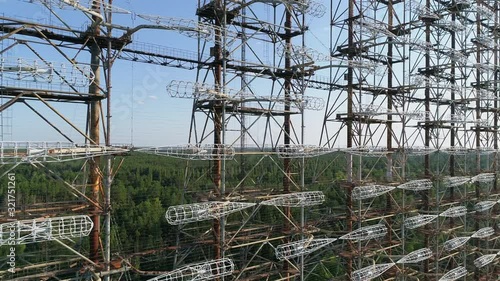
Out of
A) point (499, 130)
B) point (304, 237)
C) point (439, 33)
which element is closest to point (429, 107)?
point (439, 33)

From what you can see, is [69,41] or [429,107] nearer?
[69,41]

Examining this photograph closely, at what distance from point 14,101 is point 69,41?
1543 mm

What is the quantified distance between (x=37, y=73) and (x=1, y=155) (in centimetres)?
137

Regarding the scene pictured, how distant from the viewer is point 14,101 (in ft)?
20.3

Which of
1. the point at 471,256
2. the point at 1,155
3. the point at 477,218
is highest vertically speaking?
the point at 1,155

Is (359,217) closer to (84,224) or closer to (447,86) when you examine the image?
(447,86)

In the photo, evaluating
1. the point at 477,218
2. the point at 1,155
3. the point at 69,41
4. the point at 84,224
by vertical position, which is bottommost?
the point at 477,218

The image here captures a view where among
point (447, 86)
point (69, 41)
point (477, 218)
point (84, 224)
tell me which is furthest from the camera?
point (477, 218)

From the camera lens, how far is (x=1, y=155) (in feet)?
18.5

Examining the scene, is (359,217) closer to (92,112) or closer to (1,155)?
(92,112)

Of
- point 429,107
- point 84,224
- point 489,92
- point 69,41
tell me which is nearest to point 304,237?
point 84,224

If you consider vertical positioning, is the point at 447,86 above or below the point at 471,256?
above

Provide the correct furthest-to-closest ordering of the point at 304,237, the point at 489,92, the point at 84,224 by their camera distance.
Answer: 1. the point at 489,92
2. the point at 304,237
3. the point at 84,224

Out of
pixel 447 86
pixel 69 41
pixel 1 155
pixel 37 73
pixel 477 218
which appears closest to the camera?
pixel 1 155
